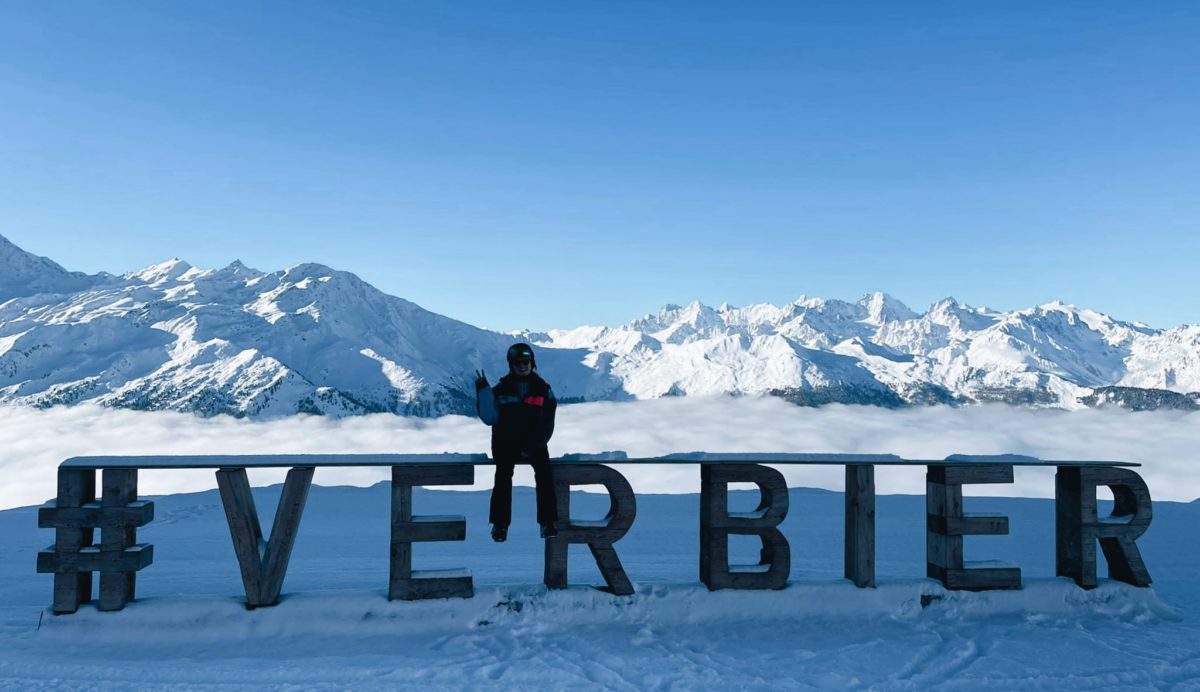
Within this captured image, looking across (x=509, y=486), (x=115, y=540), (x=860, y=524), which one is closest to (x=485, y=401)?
(x=509, y=486)

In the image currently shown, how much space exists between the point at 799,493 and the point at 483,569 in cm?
1257

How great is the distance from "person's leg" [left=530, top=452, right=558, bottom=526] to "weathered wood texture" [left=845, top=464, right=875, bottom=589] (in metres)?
3.35

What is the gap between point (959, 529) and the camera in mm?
8094

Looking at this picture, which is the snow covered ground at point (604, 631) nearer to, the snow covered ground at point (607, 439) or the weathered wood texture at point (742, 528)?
the weathered wood texture at point (742, 528)

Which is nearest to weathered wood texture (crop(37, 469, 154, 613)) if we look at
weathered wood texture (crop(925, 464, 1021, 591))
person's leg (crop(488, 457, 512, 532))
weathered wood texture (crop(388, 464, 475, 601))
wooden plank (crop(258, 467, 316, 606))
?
wooden plank (crop(258, 467, 316, 606))

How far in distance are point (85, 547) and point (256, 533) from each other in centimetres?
161

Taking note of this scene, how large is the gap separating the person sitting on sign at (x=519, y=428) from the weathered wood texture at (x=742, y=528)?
1.75 meters

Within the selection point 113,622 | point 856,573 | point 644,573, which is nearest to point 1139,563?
point 856,573

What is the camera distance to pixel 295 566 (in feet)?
36.1

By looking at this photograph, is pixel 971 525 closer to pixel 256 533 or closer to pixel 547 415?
pixel 547 415

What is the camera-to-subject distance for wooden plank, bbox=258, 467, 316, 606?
7.21 metres

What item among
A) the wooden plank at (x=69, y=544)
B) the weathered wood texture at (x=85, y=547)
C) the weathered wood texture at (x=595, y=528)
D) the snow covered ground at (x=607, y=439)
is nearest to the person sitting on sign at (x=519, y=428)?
the weathered wood texture at (x=595, y=528)

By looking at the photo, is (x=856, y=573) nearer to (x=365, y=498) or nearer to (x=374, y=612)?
(x=374, y=612)

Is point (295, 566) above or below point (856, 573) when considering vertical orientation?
below
